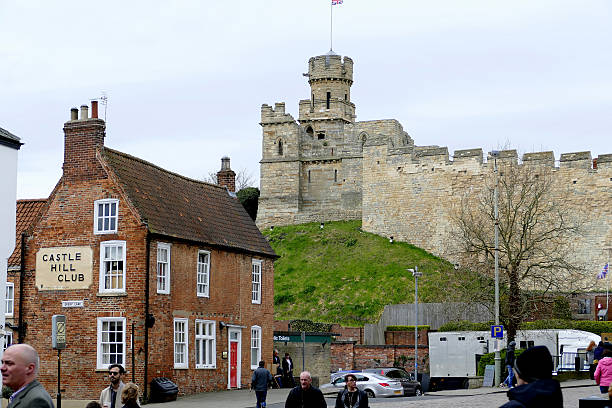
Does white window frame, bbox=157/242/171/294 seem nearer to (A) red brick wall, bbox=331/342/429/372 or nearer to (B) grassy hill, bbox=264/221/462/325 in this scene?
(A) red brick wall, bbox=331/342/429/372

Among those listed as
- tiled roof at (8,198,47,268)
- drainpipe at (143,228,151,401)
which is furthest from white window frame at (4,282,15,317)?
drainpipe at (143,228,151,401)

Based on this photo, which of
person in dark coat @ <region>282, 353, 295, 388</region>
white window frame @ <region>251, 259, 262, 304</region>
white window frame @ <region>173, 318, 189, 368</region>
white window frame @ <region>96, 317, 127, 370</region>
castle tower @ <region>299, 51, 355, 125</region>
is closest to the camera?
white window frame @ <region>96, 317, 127, 370</region>

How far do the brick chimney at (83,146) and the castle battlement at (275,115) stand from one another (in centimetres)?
4877

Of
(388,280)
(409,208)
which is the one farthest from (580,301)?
(409,208)

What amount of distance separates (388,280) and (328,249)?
8.56 metres

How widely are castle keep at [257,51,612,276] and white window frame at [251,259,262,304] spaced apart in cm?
3021

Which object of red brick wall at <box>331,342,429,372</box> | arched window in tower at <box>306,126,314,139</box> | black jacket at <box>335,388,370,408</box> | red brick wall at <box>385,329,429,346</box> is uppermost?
arched window in tower at <box>306,126,314,139</box>

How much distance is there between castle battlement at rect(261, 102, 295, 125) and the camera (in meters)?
81.6

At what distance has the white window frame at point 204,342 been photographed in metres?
34.3

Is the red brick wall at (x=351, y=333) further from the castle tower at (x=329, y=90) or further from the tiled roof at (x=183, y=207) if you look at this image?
the castle tower at (x=329, y=90)

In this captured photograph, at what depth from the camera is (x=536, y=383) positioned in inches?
309

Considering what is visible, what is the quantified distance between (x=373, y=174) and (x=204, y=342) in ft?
133

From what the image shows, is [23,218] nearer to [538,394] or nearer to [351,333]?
[351,333]

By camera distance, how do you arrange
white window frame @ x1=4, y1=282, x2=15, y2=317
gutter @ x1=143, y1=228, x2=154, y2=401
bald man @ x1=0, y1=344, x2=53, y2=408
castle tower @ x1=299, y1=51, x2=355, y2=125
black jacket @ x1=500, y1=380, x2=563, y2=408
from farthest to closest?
castle tower @ x1=299, y1=51, x2=355, y2=125
white window frame @ x1=4, y1=282, x2=15, y2=317
gutter @ x1=143, y1=228, x2=154, y2=401
black jacket @ x1=500, y1=380, x2=563, y2=408
bald man @ x1=0, y1=344, x2=53, y2=408
